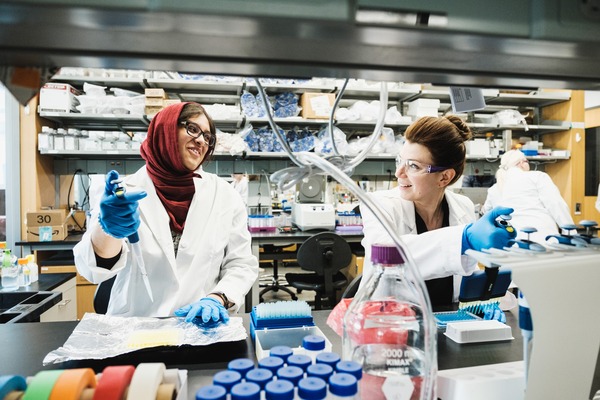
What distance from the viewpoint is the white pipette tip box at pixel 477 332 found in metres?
0.91

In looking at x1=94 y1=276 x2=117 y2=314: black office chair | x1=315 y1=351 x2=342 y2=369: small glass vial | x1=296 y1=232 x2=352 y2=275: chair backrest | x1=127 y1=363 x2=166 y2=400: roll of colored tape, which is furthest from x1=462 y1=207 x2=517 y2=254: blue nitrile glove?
x1=296 y1=232 x2=352 y2=275: chair backrest

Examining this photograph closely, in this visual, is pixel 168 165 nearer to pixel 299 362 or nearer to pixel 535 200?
pixel 299 362

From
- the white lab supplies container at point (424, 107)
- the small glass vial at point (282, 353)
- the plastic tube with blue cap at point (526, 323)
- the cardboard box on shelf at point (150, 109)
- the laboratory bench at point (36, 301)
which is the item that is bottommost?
the laboratory bench at point (36, 301)

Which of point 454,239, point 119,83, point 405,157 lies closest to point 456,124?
point 405,157

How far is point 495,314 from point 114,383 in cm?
95

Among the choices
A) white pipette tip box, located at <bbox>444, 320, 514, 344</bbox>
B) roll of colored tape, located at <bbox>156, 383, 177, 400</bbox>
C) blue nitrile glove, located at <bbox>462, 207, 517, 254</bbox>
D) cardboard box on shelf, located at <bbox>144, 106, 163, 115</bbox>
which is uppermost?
cardboard box on shelf, located at <bbox>144, 106, 163, 115</bbox>

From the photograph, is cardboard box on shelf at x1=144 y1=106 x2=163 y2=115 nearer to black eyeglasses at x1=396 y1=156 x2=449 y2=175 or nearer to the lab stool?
the lab stool

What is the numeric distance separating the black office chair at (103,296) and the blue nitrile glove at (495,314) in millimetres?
1310

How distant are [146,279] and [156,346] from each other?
1.96 ft

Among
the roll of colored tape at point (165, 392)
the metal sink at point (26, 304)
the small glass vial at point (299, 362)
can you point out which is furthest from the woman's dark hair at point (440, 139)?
the metal sink at point (26, 304)

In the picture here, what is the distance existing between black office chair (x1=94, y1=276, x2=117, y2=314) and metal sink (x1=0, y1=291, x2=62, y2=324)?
0.25 meters

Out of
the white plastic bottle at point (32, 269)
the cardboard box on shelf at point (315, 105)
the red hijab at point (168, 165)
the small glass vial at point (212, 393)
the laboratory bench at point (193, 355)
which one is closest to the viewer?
the small glass vial at point (212, 393)

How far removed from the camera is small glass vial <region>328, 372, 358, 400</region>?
0.47 metres

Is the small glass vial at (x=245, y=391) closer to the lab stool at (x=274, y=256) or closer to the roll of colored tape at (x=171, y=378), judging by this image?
the roll of colored tape at (x=171, y=378)
